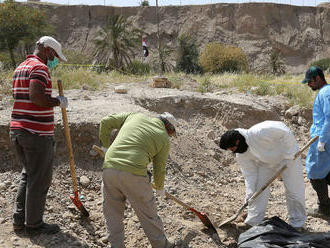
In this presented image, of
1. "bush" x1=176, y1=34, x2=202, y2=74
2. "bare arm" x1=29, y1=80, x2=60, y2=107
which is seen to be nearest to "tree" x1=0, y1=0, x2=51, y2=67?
"bush" x1=176, y1=34, x2=202, y2=74

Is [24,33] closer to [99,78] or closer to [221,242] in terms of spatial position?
[99,78]

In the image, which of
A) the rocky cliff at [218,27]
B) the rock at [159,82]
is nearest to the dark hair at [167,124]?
the rock at [159,82]

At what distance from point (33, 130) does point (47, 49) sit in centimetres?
71

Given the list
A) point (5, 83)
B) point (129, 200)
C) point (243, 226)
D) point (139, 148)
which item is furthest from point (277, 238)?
point (5, 83)

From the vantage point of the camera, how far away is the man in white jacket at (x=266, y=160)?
3.49 meters

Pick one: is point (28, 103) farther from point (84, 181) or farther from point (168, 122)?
point (84, 181)

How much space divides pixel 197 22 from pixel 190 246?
25.1 meters

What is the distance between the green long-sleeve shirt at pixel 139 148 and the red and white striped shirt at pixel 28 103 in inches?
25.3

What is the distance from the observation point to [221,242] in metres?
3.57

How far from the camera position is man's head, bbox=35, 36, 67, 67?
3119 millimetres

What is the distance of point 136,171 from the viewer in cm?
274

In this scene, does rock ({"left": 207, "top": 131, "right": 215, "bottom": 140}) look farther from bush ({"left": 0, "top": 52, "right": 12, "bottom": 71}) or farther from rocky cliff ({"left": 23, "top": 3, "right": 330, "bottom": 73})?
rocky cliff ({"left": 23, "top": 3, "right": 330, "bottom": 73})

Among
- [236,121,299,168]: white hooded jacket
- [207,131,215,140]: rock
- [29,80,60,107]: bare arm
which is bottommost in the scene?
[207,131,215,140]: rock

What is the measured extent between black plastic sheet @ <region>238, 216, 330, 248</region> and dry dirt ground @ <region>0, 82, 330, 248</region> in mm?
480
